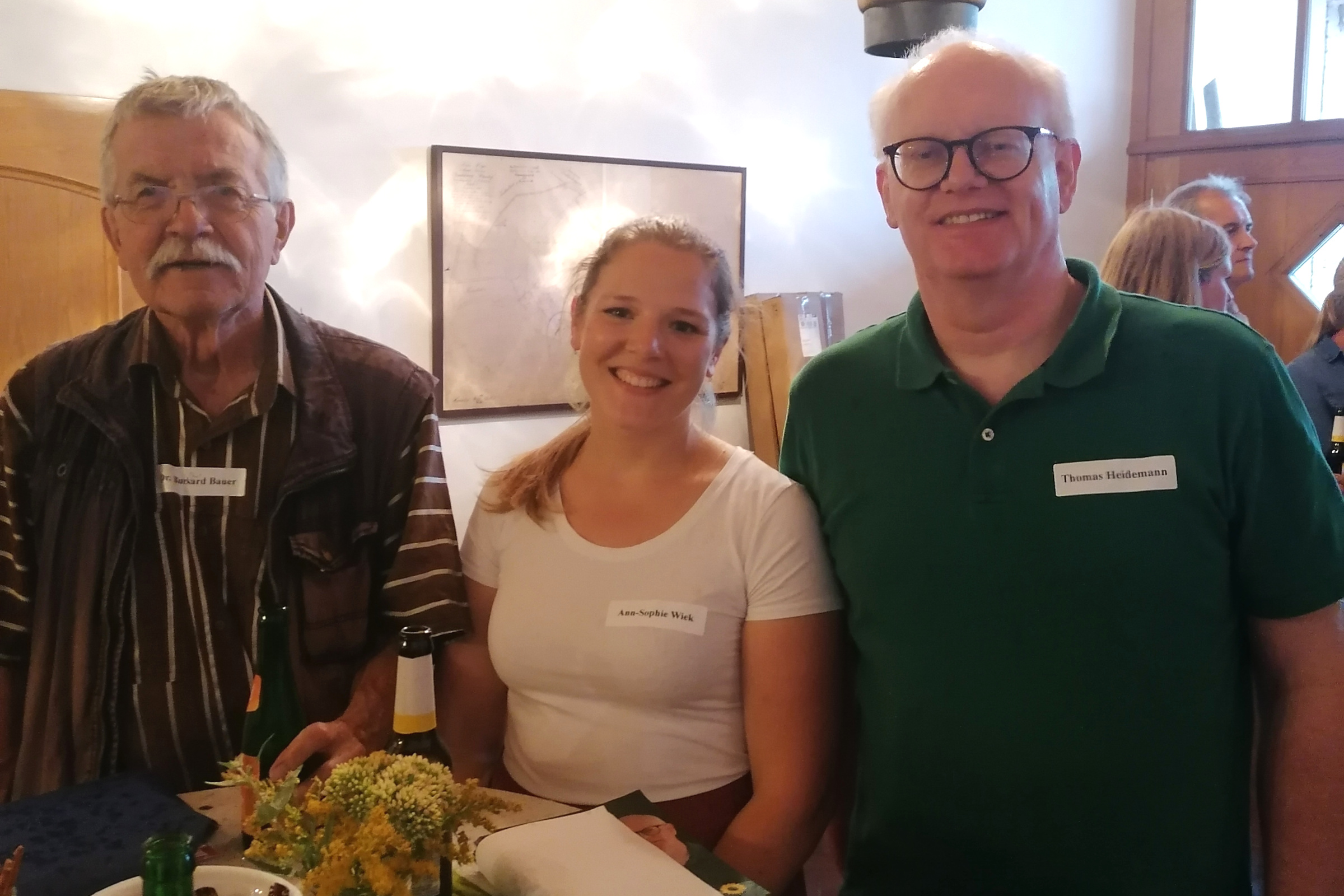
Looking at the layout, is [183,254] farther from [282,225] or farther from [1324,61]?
[1324,61]

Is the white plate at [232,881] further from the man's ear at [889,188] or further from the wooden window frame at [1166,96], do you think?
the wooden window frame at [1166,96]

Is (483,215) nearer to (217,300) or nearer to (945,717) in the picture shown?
(217,300)

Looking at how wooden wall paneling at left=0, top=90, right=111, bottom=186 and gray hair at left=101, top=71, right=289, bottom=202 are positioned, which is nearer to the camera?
gray hair at left=101, top=71, right=289, bottom=202

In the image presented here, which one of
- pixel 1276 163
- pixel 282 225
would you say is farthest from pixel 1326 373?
pixel 282 225

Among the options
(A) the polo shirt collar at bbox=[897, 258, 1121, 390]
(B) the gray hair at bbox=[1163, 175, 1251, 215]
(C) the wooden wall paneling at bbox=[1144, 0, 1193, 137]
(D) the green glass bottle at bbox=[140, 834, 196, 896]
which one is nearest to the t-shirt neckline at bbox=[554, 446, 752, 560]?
(A) the polo shirt collar at bbox=[897, 258, 1121, 390]

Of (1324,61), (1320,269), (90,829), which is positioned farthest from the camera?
(1320,269)

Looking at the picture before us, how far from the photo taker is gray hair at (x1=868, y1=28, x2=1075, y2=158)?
1.45m

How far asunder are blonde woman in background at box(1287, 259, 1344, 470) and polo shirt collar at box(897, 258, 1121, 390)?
2208 millimetres

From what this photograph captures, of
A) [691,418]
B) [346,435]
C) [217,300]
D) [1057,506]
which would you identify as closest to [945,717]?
[1057,506]

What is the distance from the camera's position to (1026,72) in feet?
4.73

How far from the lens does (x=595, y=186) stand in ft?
12.5

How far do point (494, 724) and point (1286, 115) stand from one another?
4.88 metres

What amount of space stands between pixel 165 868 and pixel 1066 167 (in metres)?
1.40

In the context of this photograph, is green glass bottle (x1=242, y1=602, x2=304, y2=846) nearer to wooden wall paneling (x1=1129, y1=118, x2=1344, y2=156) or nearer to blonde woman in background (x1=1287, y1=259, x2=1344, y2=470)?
blonde woman in background (x1=1287, y1=259, x2=1344, y2=470)
